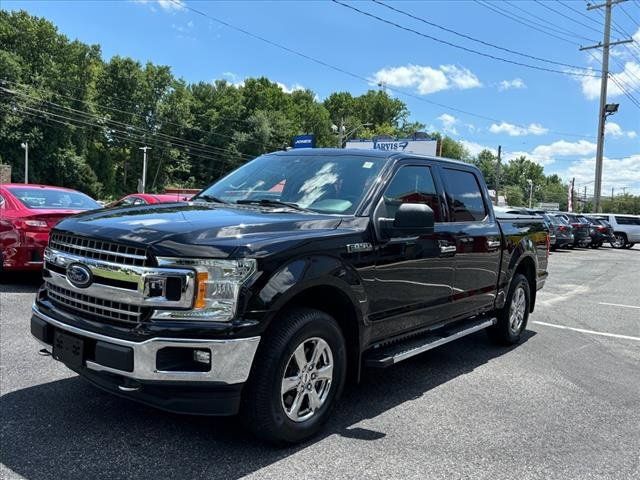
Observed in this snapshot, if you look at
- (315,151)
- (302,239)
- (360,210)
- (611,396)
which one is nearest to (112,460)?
(302,239)

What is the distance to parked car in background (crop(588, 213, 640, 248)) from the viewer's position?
32750 mm

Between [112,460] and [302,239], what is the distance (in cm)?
168

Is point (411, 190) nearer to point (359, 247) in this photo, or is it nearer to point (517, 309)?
point (359, 247)

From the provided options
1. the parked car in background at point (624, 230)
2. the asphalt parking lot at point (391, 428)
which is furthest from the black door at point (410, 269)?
the parked car in background at point (624, 230)

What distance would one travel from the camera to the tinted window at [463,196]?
5238 mm

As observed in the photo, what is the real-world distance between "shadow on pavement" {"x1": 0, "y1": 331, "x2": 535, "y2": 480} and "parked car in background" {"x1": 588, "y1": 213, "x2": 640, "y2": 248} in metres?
32.8

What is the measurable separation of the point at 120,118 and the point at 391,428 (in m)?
79.4

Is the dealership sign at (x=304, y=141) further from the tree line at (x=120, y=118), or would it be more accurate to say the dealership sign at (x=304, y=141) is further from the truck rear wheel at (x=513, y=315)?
the tree line at (x=120, y=118)

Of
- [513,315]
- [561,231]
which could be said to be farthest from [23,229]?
[561,231]

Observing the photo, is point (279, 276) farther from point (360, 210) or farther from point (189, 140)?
point (189, 140)

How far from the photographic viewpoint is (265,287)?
10.5ft

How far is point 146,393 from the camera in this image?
3094 mm

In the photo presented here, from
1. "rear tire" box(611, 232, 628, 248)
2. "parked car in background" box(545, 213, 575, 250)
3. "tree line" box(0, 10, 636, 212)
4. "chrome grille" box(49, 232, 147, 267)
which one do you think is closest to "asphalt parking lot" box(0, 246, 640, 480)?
"chrome grille" box(49, 232, 147, 267)

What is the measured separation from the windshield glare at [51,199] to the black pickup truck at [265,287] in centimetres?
468
